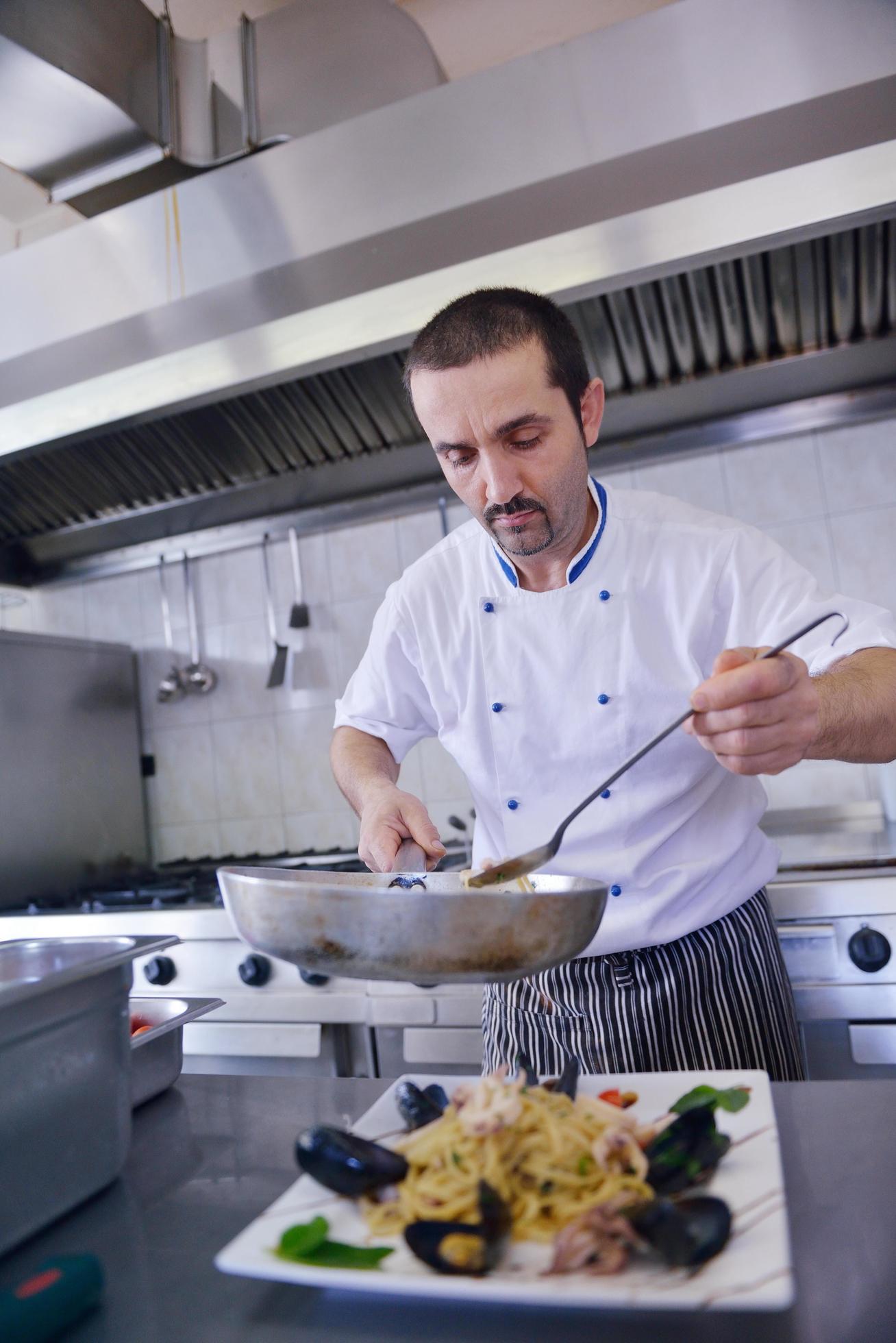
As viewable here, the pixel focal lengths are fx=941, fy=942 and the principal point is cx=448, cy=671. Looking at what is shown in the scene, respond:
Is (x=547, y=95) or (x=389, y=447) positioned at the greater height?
(x=547, y=95)

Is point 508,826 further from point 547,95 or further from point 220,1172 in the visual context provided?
point 547,95

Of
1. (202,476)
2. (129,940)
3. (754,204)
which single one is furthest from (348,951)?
(202,476)

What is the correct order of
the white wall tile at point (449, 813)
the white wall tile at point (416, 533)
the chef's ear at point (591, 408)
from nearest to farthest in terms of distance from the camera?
the chef's ear at point (591, 408)
the white wall tile at point (449, 813)
the white wall tile at point (416, 533)

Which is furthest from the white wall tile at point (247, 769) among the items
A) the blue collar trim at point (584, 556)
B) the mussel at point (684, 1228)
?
the mussel at point (684, 1228)

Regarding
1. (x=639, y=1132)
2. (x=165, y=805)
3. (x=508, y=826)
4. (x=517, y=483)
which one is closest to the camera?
(x=639, y=1132)

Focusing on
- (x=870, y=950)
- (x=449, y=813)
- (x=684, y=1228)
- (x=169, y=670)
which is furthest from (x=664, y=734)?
(x=169, y=670)

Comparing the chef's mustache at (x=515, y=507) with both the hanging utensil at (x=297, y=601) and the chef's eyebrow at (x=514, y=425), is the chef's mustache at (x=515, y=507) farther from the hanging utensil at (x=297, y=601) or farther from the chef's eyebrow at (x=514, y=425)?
the hanging utensil at (x=297, y=601)

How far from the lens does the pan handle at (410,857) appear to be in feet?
3.75

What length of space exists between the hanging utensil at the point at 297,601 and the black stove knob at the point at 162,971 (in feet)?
3.80

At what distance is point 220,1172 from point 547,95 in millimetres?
1857

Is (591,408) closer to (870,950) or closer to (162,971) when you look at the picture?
(870,950)

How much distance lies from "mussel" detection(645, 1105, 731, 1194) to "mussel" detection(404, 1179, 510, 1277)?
122mm

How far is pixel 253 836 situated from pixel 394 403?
1.50 metres

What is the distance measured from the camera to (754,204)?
1.80 m
